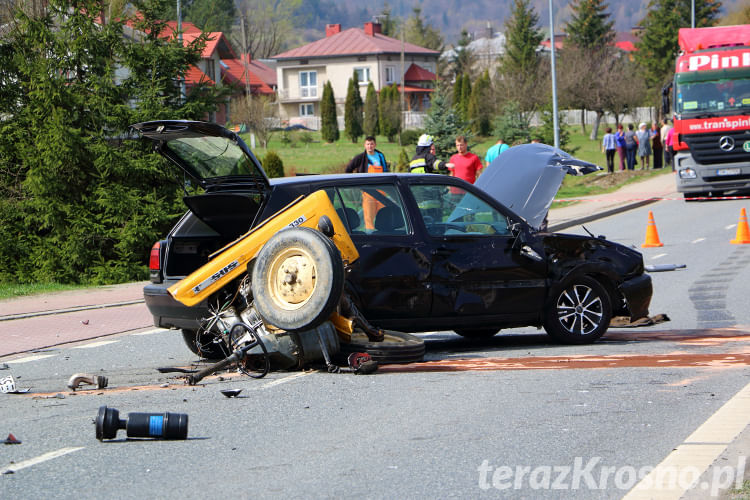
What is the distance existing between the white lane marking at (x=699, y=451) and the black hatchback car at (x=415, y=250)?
264 cm

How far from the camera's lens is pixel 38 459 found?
19.7 feet

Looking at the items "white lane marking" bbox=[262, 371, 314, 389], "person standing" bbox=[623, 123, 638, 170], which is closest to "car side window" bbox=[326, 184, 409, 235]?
"white lane marking" bbox=[262, 371, 314, 389]

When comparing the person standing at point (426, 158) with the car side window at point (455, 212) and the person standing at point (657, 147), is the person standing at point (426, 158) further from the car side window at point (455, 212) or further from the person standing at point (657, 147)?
the person standing at point (657, 147)

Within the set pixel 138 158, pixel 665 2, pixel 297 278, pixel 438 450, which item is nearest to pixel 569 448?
pixel 438 450

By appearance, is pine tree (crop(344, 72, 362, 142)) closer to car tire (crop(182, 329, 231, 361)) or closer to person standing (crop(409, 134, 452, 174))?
person standing (crop(409, 134, 452, 174))

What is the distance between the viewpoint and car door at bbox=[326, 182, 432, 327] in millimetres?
9047

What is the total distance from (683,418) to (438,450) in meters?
1.70

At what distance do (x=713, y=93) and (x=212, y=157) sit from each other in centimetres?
1983

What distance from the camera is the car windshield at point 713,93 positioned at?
1024 inches

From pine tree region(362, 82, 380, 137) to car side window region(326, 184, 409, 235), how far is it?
7605 cm

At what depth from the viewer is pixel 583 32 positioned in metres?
98.3

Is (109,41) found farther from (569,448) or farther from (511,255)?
(569,448)

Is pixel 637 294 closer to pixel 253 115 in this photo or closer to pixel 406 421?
pixel 406 421

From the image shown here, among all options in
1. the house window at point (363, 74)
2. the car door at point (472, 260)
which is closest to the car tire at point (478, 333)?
the car door at point (472, 260)
